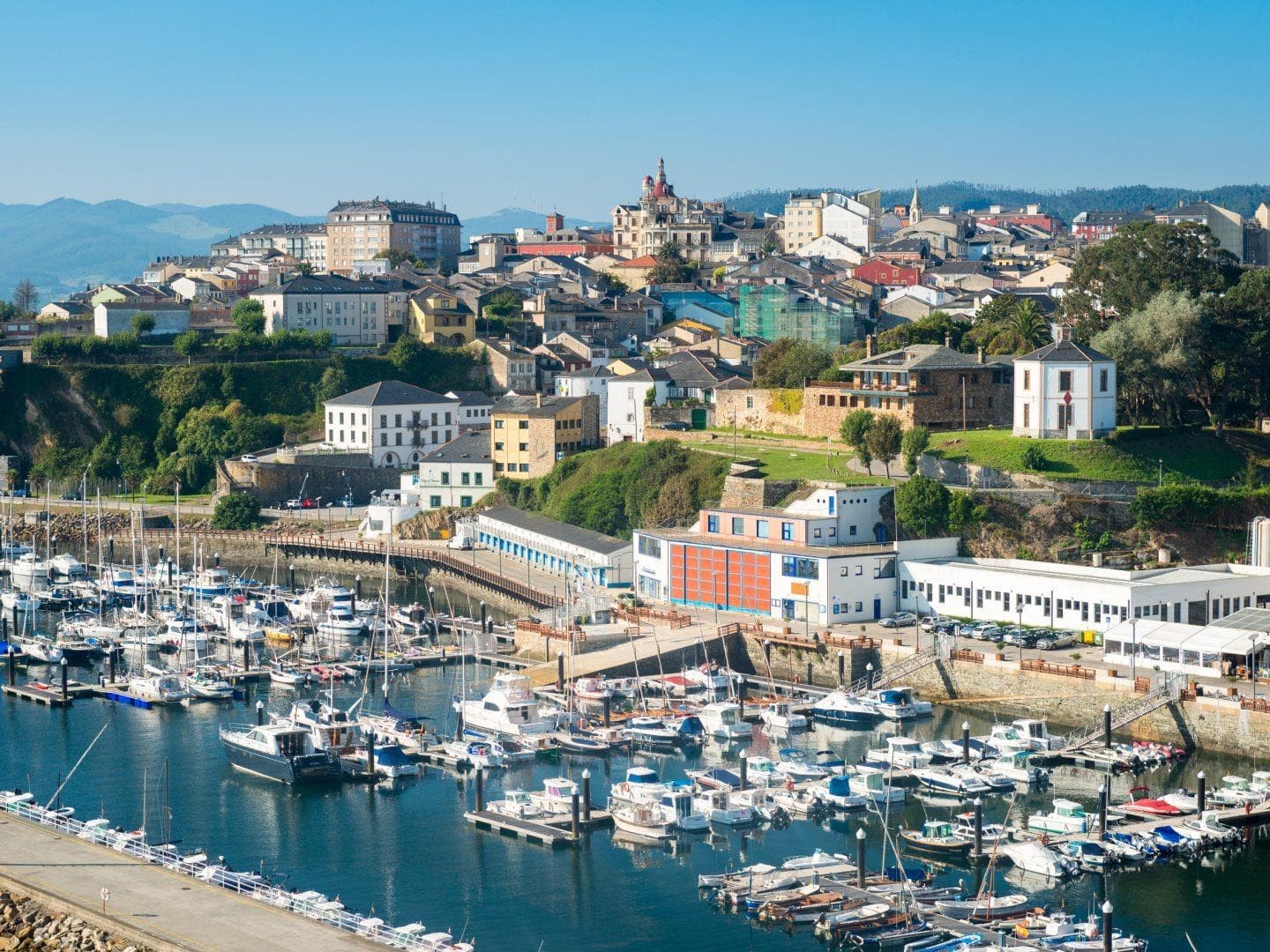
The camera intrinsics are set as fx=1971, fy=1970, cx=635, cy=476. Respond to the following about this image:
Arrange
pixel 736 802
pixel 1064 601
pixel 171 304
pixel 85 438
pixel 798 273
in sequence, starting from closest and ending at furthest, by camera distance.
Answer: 1. pixel 736 802
2. pixel 1064 601
3. pixel 85 438
4. pixel 171 304
5. pixel 798 273

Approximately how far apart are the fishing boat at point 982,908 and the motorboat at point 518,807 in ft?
22.2

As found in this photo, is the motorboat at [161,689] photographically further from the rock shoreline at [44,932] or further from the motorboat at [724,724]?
the rock shoreline at [44,932]

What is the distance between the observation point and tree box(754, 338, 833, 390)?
54.6 m

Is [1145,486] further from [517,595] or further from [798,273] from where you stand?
[798,273]

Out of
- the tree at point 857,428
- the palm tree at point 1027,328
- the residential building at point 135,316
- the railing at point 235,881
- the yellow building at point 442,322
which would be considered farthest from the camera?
the yellow building at point 442,322

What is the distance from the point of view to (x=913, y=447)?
149 feet

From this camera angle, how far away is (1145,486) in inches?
1683

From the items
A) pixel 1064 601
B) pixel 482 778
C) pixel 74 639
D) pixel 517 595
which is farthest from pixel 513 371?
pixel 482 778

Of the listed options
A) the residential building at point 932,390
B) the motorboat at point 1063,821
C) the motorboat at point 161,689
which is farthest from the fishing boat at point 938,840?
the residential building at point 932,390

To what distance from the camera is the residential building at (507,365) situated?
7125 centimetres

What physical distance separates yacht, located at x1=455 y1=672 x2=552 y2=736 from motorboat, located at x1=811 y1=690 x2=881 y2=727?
4.87m

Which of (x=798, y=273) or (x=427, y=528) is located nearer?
(x=427, y=528)

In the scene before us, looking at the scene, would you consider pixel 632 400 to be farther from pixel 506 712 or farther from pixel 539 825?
pixel 539 825

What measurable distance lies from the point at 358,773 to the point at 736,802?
6.52 meters
